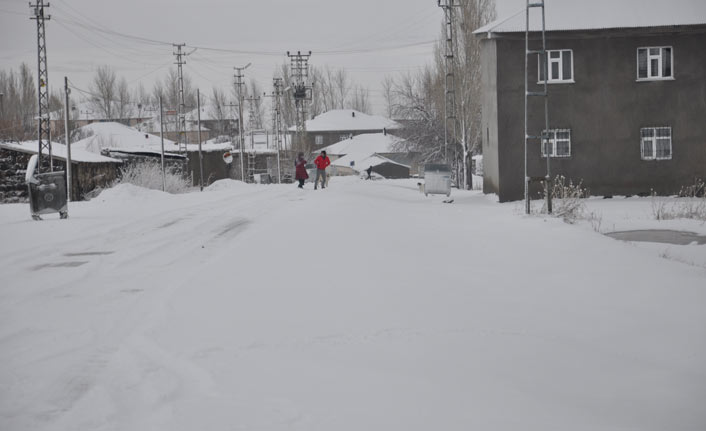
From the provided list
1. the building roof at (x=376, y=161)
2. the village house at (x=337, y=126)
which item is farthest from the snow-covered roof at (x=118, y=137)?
the village house at (x=337, y=126)

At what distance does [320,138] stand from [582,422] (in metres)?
120

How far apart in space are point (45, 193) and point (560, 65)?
21582mm

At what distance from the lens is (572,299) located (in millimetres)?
9359

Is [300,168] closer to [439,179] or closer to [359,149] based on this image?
[439,179]

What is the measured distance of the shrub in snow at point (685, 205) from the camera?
21.8m

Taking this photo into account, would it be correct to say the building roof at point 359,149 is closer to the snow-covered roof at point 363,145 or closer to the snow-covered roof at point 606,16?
the snow-covered roof at point 363,145

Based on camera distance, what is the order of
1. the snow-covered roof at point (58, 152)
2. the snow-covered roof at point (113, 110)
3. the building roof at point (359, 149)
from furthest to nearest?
the snow-covered roof at point (113, 110) < the building roof at point (359, 149) < the snow-covered roof at point (58, 152)

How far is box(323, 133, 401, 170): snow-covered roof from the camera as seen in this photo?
104m

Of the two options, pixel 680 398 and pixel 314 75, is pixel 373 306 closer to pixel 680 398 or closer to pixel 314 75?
pixel 680 398

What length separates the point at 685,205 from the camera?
2308 centimetres

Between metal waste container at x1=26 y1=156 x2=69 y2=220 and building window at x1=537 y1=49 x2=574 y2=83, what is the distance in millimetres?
20445

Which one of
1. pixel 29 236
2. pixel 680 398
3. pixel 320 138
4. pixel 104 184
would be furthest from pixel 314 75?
pixel 680 398

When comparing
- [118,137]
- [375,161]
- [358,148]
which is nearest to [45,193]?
[118,137]

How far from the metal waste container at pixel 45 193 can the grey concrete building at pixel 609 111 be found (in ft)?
59.8
